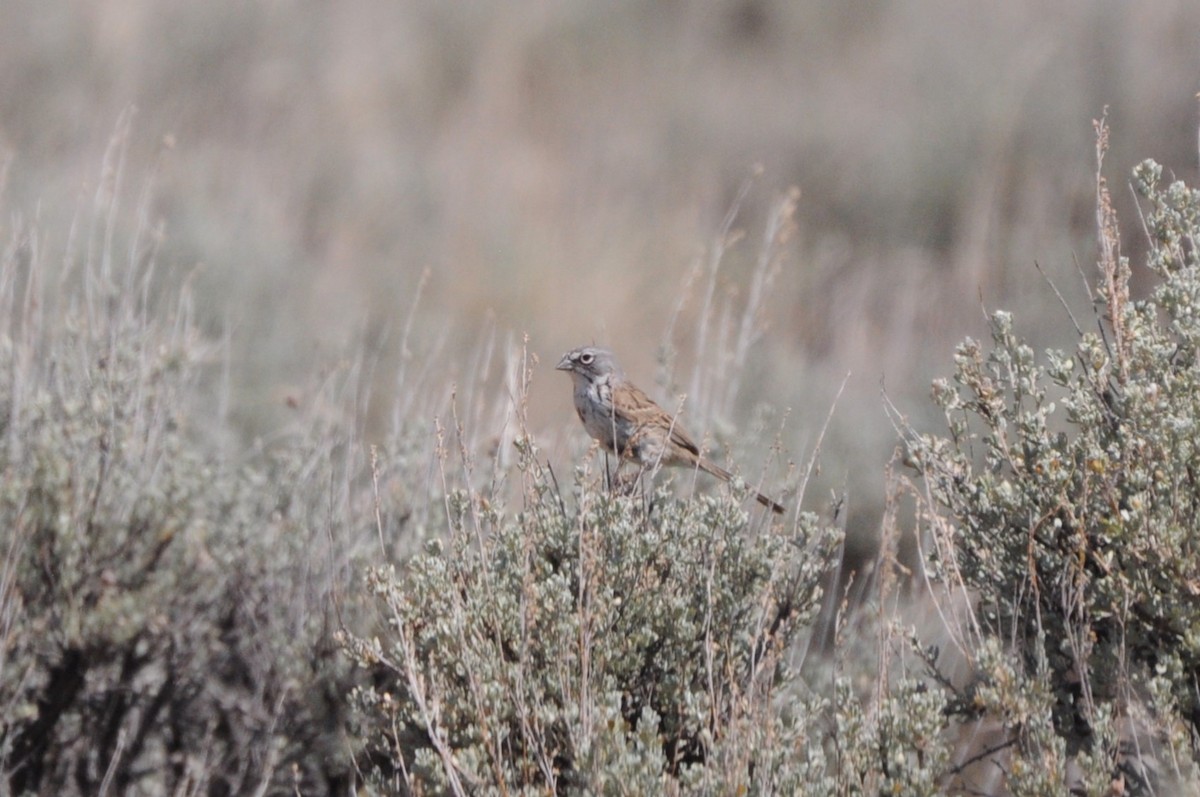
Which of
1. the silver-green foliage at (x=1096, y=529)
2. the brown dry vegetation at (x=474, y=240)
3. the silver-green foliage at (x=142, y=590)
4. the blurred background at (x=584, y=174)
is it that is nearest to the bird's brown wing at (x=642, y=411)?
the brown dry vegetation at (x=474, y=240)

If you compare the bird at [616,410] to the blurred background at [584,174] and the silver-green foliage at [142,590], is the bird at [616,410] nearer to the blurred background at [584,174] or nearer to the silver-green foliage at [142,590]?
the silver-green foliage at [142,590]

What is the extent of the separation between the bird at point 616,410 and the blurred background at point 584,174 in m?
1.51

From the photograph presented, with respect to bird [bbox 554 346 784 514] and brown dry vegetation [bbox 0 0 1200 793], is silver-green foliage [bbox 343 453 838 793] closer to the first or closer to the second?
brown dry vegetation [bbox 0 0 1200 793]

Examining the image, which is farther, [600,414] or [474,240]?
[474,240]

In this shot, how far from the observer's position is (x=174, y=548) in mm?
5656

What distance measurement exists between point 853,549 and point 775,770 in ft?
15.8

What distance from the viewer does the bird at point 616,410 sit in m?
5.43

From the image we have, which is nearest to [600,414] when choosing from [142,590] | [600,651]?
[142,590]

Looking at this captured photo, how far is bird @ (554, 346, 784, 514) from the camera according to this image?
5426mm

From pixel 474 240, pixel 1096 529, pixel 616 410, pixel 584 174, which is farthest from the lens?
pixel 584 174

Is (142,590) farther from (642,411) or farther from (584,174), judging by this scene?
(584,174)

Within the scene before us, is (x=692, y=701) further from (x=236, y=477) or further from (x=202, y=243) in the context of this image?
(x=202, y=243)

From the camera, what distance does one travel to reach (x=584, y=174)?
599 inches

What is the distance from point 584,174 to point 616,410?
10.1m
